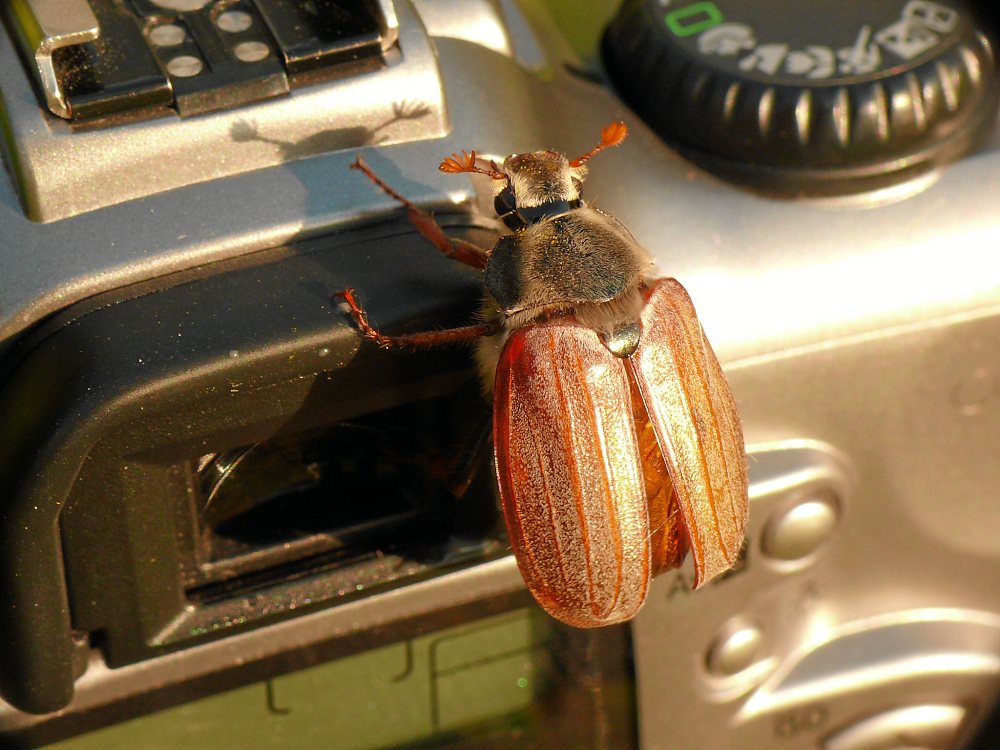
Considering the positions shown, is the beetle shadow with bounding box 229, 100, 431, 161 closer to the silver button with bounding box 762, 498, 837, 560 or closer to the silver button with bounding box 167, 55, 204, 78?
the silver button with bounding box 167, 55, 204, 78

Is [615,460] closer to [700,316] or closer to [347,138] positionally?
[700,316]

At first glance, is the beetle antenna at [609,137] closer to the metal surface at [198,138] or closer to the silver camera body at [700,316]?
the silver camera body at [700,316]

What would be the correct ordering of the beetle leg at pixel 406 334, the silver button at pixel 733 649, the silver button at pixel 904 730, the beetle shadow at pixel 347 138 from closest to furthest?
the beetle leg at pixel 406 334 → the beetle shadow at pixel 347 138 → the silver button at pixel 733 649 → the silver button at pixel 904 730

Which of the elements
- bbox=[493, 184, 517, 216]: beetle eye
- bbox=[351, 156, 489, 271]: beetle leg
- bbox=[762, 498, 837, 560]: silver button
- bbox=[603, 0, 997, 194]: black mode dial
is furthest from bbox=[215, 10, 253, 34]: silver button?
bbox=[762, 498, 837, 560]: silver button

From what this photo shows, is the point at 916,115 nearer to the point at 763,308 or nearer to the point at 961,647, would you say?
the point at 763,308

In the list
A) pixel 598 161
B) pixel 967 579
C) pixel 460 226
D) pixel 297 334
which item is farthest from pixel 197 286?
pixel 967 579

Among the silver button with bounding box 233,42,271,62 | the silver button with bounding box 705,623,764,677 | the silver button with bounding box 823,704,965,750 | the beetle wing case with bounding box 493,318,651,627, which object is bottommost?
the silver button with bounding box 823,704,965,750

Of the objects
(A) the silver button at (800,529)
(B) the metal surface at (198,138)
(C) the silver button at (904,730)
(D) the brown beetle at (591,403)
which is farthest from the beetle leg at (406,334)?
(C) the silver button at (904,730)
